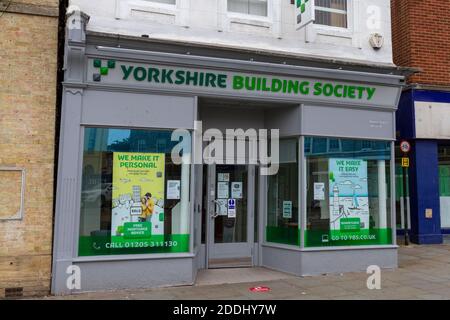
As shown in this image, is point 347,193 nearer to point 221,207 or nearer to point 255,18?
point 221,207

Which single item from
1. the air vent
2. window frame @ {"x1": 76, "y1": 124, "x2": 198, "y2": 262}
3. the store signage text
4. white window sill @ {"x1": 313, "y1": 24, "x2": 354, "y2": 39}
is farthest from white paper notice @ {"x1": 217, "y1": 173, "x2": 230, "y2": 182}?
the air vent

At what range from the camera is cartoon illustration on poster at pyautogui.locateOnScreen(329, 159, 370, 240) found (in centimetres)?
948

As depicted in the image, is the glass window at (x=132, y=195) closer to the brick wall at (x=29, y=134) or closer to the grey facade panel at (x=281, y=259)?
the brick wall at (x=29, y=134)

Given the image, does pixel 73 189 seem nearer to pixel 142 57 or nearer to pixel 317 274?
pixel 142 57

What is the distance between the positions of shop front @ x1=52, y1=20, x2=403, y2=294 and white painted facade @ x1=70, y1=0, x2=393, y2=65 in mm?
507

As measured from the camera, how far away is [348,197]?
9.62m

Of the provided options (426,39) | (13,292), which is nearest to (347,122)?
(426,39)

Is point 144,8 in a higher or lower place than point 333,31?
lower

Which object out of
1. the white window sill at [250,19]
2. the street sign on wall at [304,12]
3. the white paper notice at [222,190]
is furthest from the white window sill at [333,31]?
the white paper notice at [222,190]

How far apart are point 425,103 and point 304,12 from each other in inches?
235

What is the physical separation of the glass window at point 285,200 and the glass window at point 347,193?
314 millimetres

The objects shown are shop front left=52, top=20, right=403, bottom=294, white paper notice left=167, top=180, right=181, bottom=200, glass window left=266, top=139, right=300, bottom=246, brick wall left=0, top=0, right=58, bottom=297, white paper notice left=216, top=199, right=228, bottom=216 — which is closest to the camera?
brick wall left=0, top=0, right=58, bottom=297

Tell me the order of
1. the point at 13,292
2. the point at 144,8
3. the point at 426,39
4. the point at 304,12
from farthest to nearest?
the point at 426,39 → the point at 304,12 → the point at 144,8 → the point at 13,292

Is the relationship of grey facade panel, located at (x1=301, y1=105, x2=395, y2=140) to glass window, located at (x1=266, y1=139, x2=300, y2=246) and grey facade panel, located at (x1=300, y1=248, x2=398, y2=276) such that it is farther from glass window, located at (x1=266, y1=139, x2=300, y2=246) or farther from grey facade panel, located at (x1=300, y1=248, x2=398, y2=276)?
grey facade panel, located at (x1=300, y1=248, x2=398, y2=276)
